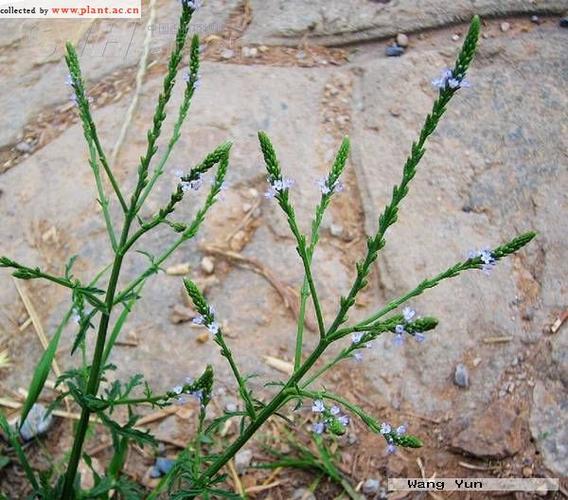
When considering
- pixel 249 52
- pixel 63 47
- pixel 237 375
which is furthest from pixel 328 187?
pixel 63 47

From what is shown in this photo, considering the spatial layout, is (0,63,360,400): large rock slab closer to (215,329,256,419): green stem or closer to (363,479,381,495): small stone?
(363,479,381,495): small stone

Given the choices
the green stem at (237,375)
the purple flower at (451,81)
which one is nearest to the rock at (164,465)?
the green stem at (237,375)

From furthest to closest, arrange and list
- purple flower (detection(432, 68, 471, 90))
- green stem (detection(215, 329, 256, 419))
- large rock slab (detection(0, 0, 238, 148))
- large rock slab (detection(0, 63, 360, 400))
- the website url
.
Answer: the website url < large rock slab (detection(0, 0, 238, 148)) < large rock slab (detection(0, 63, 360, 400)) < green stem (detection(215, 329, 256, 419)) < purple flower (detection(432, 68, 471, 90))

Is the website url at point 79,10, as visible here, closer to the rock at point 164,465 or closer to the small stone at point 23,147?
the small stone at point 23,147

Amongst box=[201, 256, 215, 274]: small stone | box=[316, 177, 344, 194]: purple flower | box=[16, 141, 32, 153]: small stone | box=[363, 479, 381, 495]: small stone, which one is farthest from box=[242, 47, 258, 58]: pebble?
box=[316, 177, 344, 194]: purple flower

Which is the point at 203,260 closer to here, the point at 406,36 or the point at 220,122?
the point at 220,122

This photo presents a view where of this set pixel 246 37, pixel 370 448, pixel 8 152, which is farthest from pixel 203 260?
pixel 246 37

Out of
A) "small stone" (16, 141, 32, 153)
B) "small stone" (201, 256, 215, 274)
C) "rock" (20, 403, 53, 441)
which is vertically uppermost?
"small stone" (16, 141, 32, 153)
